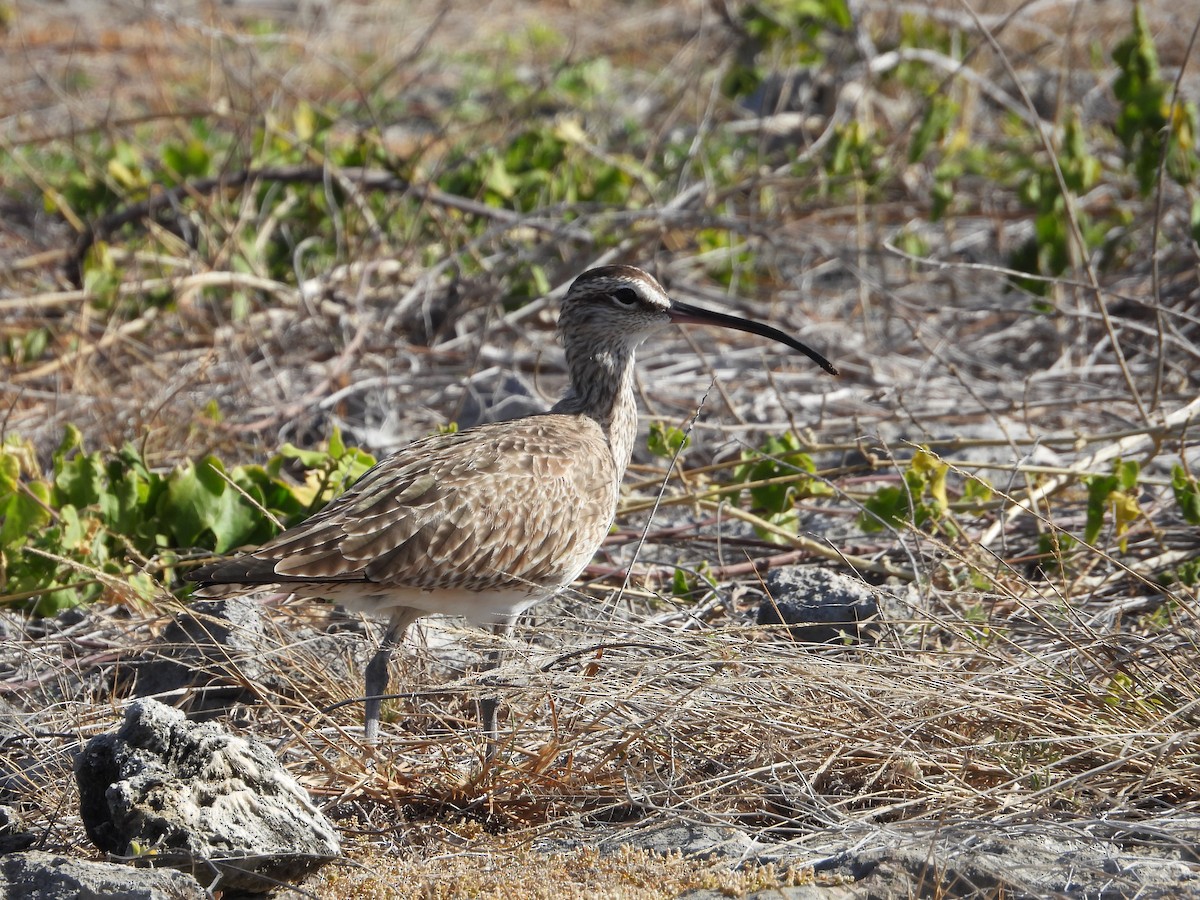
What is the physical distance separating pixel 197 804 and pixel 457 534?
1.35m

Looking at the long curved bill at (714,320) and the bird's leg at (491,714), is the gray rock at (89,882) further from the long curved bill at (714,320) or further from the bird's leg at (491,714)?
the long curved bill at (714,320)

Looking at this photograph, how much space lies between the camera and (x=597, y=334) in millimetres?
5637

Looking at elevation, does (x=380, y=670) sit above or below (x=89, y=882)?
below

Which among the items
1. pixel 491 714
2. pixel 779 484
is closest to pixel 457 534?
pixel 491 714

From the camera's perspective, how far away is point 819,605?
16.6 ft

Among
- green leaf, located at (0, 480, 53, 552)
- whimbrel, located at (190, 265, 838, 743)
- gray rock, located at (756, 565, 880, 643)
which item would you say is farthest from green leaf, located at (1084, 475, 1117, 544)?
green leaf, located at (0, 480, 53, 552)

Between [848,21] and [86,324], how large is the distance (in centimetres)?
517

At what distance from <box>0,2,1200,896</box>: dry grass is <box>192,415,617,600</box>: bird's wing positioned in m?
0.26

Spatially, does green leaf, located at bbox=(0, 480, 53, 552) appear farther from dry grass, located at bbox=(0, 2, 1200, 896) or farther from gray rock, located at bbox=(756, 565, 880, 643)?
gray rock, located at bbox=(756, 565, 880, 643)

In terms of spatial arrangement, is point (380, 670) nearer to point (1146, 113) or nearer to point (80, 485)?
point (80, 485)

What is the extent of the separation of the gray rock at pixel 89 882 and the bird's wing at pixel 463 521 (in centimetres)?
110

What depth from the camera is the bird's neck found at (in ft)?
18.4

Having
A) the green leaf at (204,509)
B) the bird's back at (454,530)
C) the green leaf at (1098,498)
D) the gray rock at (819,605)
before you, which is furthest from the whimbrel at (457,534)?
the green leaf at (1098,498)

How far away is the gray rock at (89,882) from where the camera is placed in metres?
3.36
